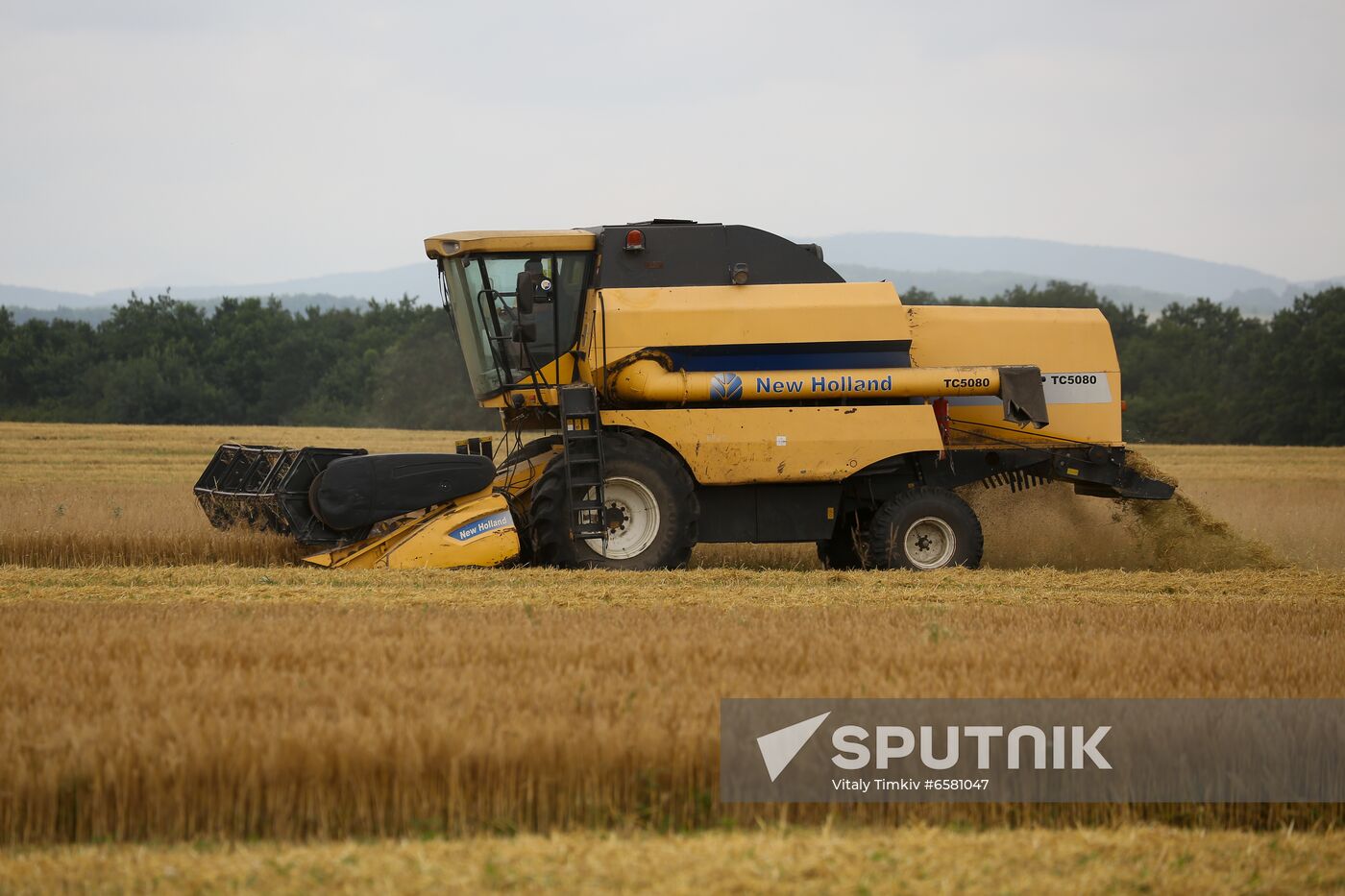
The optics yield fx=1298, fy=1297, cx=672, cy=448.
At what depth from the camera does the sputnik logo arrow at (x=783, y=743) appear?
4.32m

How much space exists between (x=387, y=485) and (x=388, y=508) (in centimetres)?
17

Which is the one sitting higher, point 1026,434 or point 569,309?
point 569,309

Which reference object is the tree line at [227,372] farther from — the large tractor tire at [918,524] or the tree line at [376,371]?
the large tractor tire at [918,524]

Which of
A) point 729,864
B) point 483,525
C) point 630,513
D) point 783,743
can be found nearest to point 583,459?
point 630,513

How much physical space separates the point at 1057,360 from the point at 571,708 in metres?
7.01

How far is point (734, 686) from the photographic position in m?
5.14

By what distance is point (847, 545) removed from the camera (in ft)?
35.3

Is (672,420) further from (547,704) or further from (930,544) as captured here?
(547,704)

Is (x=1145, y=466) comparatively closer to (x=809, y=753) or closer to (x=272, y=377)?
(x=809, y=753)

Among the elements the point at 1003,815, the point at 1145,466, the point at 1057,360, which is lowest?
the point at 1003,815

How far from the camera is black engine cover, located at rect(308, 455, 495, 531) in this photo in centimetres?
938

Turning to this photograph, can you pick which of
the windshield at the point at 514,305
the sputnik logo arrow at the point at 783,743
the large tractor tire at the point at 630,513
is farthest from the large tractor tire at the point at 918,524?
the sputnik logo arrow at the point at 783,743

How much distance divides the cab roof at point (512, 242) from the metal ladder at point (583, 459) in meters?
1.12

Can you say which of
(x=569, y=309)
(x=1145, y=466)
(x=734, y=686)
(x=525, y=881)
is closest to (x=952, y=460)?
(x=1145, y=466)
